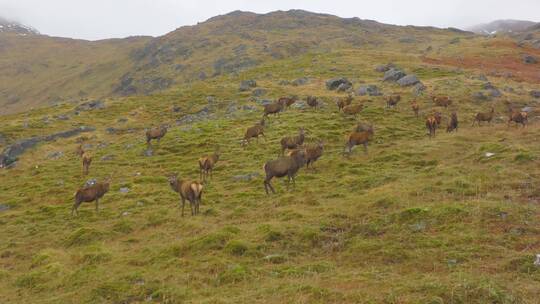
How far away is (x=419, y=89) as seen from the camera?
46.3 m

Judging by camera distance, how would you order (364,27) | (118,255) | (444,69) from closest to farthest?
(118,255), (444,69), (364,27)

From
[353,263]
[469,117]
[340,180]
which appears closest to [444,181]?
[340,180]

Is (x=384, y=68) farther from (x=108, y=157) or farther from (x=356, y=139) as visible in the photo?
(x=108, y=157)

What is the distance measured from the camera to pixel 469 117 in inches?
1435

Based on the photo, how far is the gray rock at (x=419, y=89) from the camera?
45041mm

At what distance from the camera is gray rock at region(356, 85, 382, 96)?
1821 inches

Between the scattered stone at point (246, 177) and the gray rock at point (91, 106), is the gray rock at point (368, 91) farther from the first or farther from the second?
the gray rock at point (91, 106)

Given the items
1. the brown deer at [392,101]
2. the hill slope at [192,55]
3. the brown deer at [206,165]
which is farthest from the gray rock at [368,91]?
the hill slope at [192,55]

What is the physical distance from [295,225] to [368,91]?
33754 millimetres

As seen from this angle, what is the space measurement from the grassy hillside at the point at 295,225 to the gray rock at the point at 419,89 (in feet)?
31.7

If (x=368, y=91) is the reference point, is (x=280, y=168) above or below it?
below

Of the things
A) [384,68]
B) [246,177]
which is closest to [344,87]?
[384,68]

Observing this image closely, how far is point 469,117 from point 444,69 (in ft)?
86.7

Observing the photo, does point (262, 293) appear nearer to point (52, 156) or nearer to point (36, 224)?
point (36, 224)
